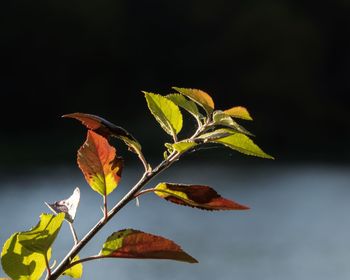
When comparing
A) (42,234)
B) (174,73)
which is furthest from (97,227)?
(174,73)

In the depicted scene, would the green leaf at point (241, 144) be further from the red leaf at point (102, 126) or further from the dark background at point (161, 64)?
the dark background at point (161, 64)

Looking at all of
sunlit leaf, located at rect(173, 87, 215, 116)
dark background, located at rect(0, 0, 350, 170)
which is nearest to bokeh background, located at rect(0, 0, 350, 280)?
dark background, located at rect(0, 0, 350, 170)

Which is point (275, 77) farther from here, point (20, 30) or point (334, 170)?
point (20, 30)

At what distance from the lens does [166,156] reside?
13 centimetres

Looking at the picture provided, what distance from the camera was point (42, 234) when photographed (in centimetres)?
12

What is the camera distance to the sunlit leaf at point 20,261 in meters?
0.13

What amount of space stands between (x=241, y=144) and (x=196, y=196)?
2 cm

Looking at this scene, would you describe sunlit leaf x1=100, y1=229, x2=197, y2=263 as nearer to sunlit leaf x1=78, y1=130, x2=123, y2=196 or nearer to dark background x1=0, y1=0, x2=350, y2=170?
sunlit leaf x1=78, y1=130, x2=123, y2=196

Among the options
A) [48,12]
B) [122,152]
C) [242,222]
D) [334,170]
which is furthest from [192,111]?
[48,12]

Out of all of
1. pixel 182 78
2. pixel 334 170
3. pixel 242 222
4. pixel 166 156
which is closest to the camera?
pixel 166 156

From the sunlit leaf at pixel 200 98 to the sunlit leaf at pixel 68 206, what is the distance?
35 millimetres

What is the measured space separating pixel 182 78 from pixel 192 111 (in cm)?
371

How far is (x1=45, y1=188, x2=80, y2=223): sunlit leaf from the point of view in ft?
0.44

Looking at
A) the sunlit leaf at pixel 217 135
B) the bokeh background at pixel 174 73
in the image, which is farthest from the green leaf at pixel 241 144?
the bokeh background at pixel 174 73
